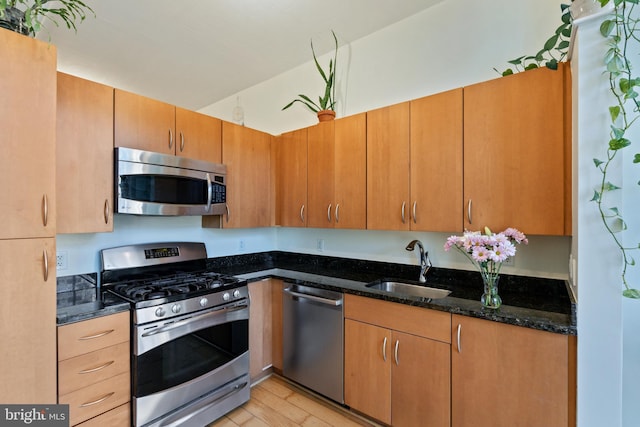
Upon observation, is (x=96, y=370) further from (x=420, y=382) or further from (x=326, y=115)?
(x=326, y=115)

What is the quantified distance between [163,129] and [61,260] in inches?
42.1

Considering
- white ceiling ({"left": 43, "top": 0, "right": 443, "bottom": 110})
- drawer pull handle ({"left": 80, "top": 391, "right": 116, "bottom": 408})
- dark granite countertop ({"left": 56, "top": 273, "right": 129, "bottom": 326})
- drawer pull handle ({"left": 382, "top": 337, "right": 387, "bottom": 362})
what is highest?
white ceiling ({"left": 43, "top": 0, "right": 443, "bottom": 110})

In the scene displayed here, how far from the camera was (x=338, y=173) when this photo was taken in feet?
7.86

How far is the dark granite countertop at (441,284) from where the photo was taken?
4.68ft

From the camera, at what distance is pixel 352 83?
106 inches

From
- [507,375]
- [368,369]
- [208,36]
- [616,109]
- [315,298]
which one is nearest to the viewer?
[616,109]

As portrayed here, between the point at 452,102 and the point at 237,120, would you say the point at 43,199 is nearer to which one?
the point at 237,120

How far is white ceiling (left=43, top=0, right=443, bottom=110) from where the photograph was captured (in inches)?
86.2

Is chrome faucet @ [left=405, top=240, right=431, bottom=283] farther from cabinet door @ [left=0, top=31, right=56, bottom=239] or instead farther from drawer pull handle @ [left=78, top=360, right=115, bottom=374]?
cabinet door @ [left=0, top=31, right=56, bottom=239]

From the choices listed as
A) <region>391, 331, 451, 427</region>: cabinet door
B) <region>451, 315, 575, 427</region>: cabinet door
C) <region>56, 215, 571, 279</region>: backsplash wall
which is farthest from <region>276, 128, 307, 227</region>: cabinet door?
<region>451, 315, 575, 427</region>: cabinet door

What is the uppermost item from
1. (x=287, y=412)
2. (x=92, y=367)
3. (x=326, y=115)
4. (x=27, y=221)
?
(x=326, y=115)

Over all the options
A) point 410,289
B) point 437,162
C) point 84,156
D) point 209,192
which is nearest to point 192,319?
point 209,192

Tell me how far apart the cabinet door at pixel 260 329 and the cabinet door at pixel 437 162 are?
1318 millimetres

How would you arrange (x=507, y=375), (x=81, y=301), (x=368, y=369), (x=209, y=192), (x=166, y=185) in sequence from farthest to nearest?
(x=209, y=192), (x=166, y=185), (x=368, y=369), (x=81, y=301), (x=507, y=375)
